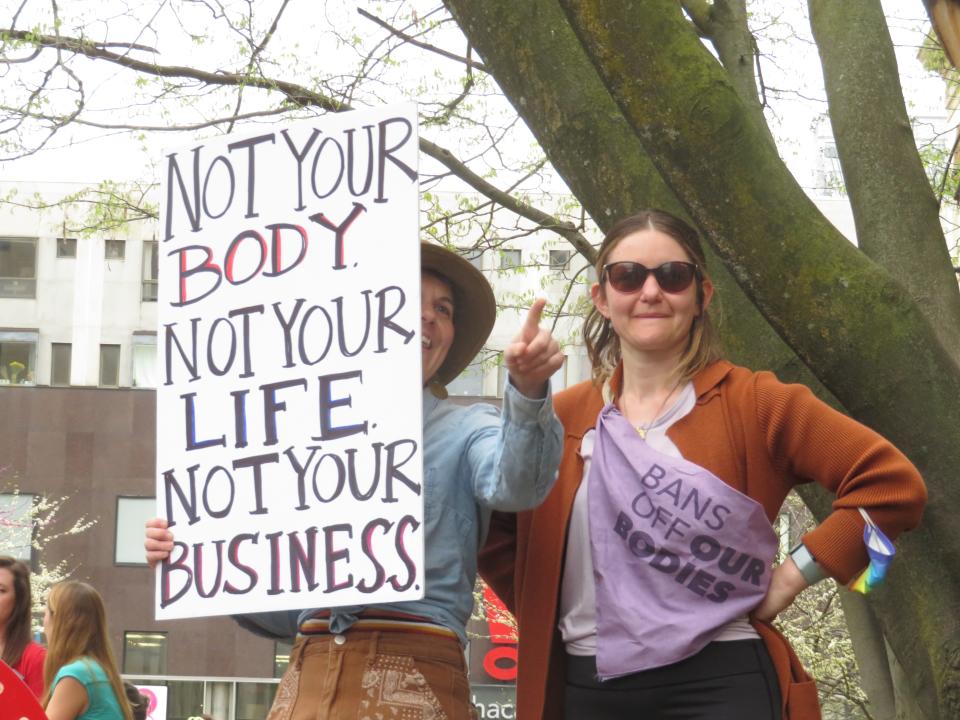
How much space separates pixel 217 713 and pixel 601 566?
98.3 ft

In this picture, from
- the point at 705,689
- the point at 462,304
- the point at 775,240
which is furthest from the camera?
the point at 775,240

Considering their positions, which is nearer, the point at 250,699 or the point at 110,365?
the point at 250,699

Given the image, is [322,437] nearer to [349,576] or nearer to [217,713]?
[349,576]

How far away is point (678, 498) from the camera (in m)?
2.87

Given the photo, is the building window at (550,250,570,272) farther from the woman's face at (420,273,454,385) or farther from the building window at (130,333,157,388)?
the building window at (130,333,157,388)

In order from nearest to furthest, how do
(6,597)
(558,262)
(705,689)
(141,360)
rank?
(705,689) < (6,597) < (558,262) < (141,360)

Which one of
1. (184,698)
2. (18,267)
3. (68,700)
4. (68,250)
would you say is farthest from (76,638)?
(18,267)

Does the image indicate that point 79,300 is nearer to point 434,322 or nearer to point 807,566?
point 434,322

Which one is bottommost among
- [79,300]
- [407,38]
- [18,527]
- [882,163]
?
[18,527]

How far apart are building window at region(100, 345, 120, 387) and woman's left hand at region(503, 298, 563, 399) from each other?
3296cm

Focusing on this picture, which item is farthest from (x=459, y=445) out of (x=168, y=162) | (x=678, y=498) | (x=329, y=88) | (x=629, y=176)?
(x=329, y=88)

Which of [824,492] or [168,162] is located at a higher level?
[168,162]

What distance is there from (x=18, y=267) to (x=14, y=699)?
3259 cm

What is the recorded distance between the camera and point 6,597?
20.7 feet
